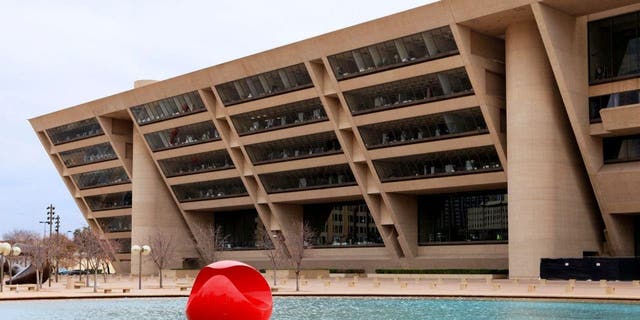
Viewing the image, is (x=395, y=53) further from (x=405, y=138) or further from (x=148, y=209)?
(x=148, y=209)

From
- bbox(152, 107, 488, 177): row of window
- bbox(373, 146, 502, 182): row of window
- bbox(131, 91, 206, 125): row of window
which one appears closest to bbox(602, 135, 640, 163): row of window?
bbox(373, 146, 502, 182): row of window

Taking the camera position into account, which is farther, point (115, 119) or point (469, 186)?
point (115, 119)

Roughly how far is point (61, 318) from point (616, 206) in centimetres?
3840

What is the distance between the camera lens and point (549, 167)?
57.2 m

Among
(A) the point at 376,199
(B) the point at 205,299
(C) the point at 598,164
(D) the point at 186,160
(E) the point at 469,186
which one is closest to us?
(B) the point at 205,299

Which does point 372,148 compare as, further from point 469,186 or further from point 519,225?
point 519,225

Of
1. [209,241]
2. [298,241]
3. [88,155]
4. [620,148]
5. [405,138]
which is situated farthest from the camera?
[88,155]

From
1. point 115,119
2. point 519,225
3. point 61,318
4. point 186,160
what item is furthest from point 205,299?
point 115,119

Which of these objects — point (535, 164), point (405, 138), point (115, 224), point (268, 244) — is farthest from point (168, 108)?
point (535, 164)

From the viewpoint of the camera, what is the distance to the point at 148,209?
297 ft

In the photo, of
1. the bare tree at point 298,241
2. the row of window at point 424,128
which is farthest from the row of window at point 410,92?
the bare tree at point 298,241

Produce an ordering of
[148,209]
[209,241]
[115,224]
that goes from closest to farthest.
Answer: [209,241], [148,209], [115,224]

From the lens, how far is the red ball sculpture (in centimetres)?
1731

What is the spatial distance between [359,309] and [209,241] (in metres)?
48.9
